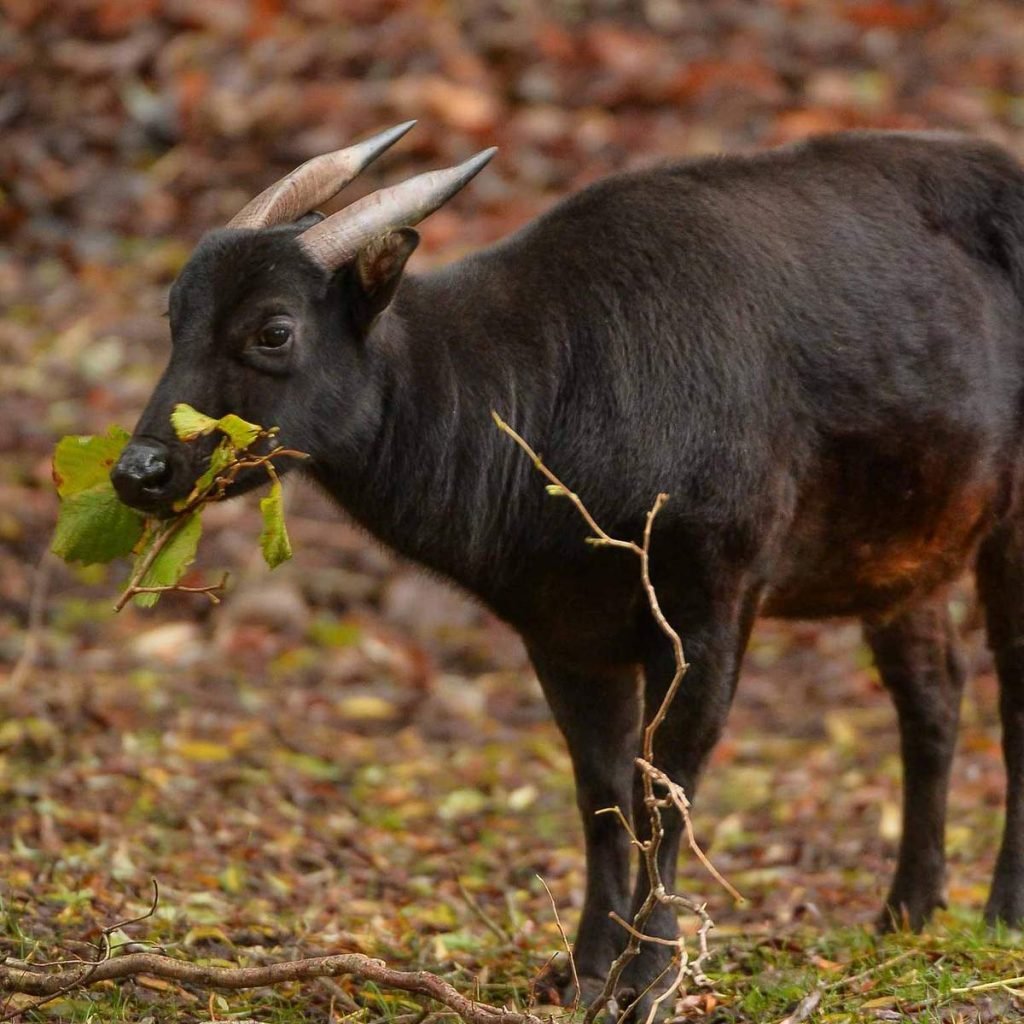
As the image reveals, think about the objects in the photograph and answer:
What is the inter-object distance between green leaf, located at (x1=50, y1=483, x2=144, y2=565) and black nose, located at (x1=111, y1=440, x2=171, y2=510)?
0.24 m

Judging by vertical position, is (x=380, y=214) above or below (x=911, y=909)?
above

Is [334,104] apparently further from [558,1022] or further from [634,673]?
[558,1022]

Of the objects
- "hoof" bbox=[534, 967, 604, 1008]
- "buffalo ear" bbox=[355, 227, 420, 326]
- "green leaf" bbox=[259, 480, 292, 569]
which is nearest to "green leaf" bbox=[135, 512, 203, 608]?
"green leaf" bbox=[259, 480, 292, 569]

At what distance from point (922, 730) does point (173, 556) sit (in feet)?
10.2

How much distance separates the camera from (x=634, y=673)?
20.4ft

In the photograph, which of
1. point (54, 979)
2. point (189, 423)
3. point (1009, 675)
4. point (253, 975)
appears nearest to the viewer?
point (253, 975)

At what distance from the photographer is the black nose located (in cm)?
523

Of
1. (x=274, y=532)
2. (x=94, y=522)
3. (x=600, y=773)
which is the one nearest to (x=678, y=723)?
(x=600, y=773)

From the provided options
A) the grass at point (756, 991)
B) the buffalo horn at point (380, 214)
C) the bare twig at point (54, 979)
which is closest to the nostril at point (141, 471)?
the buffalo horn at point (380, 214)

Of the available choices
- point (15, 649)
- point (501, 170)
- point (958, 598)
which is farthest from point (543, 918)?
point (501, 170)

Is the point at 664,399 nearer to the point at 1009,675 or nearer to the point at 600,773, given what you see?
the point at 600,773

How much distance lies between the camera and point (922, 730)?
7145 millimetres

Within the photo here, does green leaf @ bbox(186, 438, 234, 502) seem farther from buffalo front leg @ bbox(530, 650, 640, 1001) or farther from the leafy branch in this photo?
buffalo front leg @ bbox(530, 650, 640, 1001)

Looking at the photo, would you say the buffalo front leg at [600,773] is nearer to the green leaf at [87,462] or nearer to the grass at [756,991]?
the grass at [756,991]
